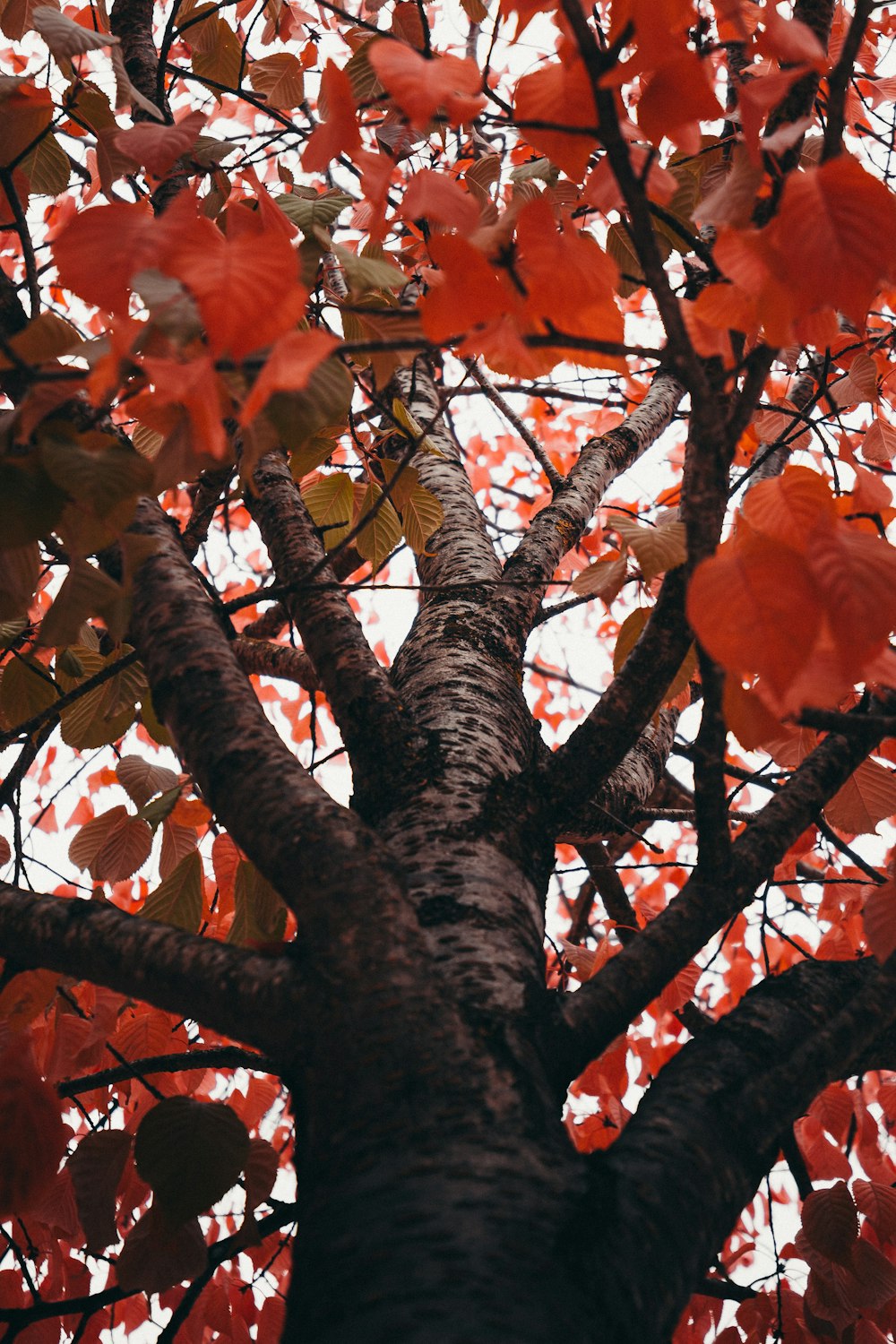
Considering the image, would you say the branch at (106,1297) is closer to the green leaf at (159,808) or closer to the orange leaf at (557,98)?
the green leaf at (159,808)

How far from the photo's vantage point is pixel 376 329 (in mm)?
1069

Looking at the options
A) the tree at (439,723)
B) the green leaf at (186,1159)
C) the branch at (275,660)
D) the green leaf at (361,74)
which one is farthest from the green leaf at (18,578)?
the branch at (275,660)

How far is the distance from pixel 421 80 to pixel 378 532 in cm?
92

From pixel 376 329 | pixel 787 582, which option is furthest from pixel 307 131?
pixel 787 582

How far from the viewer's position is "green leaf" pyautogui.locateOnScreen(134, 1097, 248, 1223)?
1.04 m

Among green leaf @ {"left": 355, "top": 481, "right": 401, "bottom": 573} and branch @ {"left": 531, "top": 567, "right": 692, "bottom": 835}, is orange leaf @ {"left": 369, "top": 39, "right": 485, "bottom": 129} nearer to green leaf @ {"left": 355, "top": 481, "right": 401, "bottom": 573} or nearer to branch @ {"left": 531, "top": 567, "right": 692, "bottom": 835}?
branch @ {"left": 531, "top": 567, "right": 692, "bottom": 835}

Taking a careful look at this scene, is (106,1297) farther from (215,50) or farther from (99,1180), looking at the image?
(215,50)

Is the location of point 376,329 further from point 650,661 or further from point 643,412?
point 643,412

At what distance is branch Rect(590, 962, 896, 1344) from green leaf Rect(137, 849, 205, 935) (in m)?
0.79

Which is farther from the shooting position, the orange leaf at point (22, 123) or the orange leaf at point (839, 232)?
the orange leaf at point (22, 123)

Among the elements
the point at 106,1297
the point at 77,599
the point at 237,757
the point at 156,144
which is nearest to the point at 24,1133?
the point at 106,1297

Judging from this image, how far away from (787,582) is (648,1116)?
2.04ft

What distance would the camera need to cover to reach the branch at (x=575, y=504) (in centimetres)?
194

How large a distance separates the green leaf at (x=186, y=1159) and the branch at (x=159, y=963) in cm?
16
